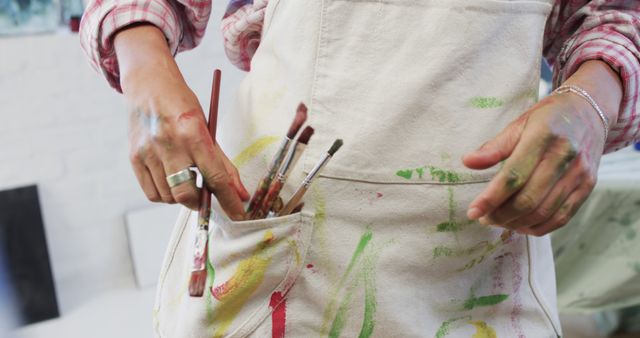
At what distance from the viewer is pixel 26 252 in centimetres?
178

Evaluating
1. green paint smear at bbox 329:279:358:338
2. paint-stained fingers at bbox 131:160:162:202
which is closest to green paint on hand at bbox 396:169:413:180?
green paint smear at bbox 329:279:358:338

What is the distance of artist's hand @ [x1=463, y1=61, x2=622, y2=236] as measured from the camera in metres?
0.45

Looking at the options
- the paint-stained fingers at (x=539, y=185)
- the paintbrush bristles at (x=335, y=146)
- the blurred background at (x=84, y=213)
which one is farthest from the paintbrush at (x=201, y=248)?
the blurred background at (x=84, y=213)

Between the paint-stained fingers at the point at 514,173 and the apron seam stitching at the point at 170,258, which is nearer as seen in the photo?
the paint-stained fingers at the point at 514,173

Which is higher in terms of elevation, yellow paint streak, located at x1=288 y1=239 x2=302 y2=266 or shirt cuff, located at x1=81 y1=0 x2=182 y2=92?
shirt cuff, located at x1=81 y1=0 x2=182 y2=92

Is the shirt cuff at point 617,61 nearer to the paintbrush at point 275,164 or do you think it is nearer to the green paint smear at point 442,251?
the green paint smear at point 442,251

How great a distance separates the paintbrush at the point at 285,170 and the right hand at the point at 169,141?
0.06 feet

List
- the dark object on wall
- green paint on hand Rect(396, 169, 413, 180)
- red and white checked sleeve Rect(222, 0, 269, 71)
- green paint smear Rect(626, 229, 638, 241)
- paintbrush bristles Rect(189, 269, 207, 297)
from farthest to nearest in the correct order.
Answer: the dark object on wall
green paint smear Rect(626, 229, 638, 241)
red and white checked sleeve Rect(222, 0, 269, 71)
green paint on hand Rect(396, 169, 413, 180)
paintbrush bristles Rect(189, 269, 207, 297)

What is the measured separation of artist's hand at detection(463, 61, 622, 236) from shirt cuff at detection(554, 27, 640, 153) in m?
0.10

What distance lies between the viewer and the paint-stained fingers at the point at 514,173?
1.45 feet

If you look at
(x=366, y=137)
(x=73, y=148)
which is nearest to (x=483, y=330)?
(x=366, y=137)

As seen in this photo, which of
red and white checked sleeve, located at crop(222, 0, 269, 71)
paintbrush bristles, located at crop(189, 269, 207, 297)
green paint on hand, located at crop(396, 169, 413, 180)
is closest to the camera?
paintbrush bristles, located at crop(189, 269, 207, 297)

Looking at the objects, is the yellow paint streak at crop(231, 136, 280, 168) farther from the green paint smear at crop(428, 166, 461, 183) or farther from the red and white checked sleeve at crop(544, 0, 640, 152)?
the red and white checked sleeve at crop(544, 0, 640, 152)

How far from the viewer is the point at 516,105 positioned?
575mm
